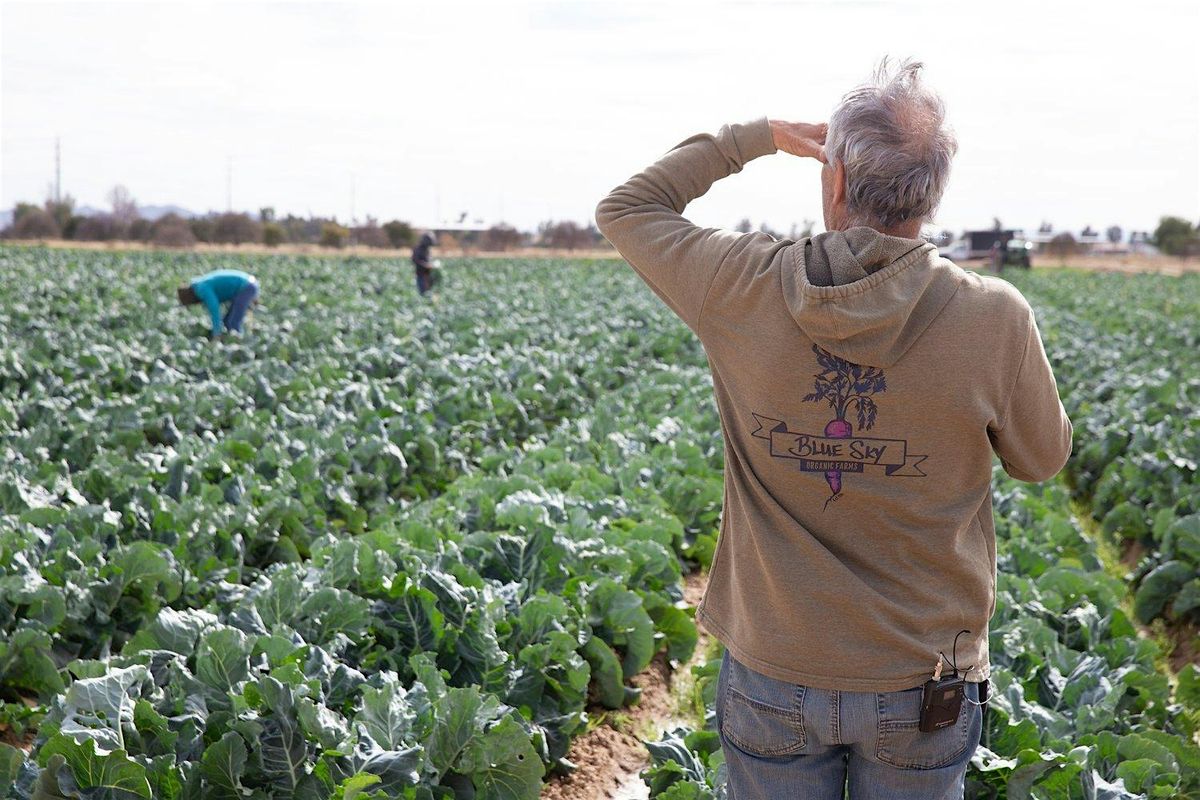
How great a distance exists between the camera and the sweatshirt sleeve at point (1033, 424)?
6.25 ft

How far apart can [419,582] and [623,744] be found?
1197 millimetres

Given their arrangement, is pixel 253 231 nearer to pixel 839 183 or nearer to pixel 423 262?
pixel 423 262

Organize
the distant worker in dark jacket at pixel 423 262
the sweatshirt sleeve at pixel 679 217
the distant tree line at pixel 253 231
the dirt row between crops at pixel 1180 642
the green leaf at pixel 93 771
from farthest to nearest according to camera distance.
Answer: the distant tree line at pixel 253 231
the distant worker in dark jacket at pixel 423 262
the dirt row between crops at pixel 1180 642
the green leaf at pixel 93 771
the sweatshirt sleeve at pixel 679 217

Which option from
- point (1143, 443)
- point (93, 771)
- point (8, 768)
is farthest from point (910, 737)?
point (1143, 443)

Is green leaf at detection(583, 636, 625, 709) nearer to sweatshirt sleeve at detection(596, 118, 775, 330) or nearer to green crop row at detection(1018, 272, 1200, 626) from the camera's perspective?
sweatshirt sleeve at detection(596, 118, 775, 330)

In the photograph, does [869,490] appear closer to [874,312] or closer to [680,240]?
[874,312]

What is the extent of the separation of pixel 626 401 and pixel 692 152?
929 cm

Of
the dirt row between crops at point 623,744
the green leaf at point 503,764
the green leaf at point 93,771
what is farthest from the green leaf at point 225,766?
the dirt row between crops at point 623,744

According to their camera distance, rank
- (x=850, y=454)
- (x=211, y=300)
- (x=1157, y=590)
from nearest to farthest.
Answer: (x=850, y=454), (x=1157, y=590), (x=211, y=300)

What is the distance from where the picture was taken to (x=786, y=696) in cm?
198

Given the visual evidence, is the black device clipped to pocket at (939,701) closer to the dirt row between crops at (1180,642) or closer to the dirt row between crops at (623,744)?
the dirt row between crops at (623,744)

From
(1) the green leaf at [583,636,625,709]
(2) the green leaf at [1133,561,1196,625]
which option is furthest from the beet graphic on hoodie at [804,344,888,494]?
(2) the green leaf at [1133,561,1196,625]

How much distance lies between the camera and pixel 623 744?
4664mm

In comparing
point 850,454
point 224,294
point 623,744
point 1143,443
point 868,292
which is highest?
point 868,292
